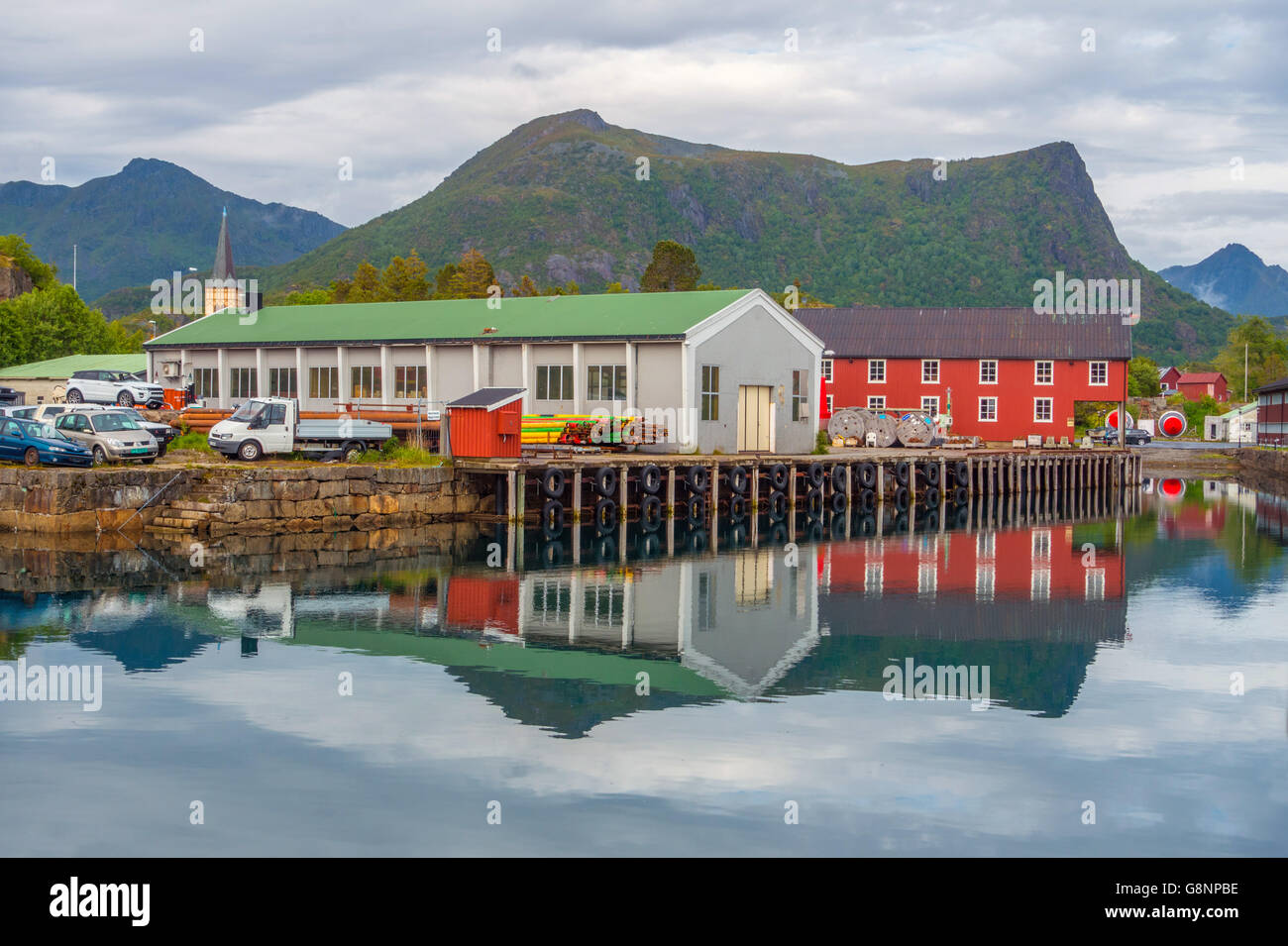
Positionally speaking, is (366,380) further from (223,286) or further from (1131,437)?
(1131,437)

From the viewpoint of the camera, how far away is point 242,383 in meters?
54.8

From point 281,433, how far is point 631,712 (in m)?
24.7

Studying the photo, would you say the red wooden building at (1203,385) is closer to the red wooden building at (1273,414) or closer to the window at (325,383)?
the red wooden building at (1273,414)

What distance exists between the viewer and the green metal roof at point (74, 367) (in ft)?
224

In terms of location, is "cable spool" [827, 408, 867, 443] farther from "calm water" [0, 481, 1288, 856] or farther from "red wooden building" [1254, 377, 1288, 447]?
"red wooden building" [1254, 377, 1288, 447]

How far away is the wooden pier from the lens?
39.5 m

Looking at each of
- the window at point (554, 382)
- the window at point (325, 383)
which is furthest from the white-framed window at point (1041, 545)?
the window at point (325, 383)

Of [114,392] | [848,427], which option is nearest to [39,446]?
[114,392]

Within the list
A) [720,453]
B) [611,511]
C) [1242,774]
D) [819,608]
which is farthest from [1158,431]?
[1242,774]

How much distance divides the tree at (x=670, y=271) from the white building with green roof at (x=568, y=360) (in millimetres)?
53595

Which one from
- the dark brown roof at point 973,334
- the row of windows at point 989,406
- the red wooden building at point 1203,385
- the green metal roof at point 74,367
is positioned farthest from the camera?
the red wooden building at point 1203,385

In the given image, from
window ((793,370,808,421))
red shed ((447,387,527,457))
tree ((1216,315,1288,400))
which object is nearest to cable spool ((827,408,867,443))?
window ((793,370,808,421))

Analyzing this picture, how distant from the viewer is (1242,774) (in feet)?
47.0

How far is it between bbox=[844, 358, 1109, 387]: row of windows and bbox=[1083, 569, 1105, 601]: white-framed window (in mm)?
40901
